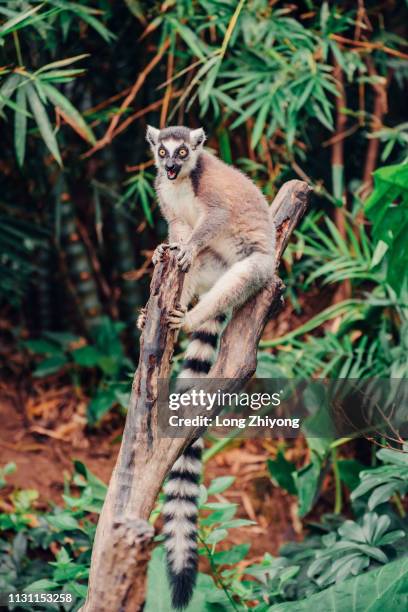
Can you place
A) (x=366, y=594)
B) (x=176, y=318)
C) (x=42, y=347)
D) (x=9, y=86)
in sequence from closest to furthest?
(x=176, y=318), (x=366, y=594), (x=9, y=86), (x=42, y=347)

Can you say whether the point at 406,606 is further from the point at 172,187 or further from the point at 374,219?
the point at 172,187

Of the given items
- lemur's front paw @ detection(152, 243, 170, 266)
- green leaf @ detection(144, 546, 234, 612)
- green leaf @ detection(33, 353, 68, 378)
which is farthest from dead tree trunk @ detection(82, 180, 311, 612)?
green leaf @ detection(33, 353, 68, 378)

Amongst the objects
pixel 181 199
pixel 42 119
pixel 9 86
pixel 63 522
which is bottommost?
pixel 63 522

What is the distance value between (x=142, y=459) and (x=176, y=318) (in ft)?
1.58

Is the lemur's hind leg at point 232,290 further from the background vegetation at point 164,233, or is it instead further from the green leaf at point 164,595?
the green leaf at point 164,595

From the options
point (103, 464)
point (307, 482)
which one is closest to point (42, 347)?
point (103, 464)

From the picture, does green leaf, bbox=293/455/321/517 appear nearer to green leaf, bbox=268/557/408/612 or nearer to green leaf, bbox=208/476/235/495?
green leaf, bbox=208/476/235/495

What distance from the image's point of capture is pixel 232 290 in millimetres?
2926

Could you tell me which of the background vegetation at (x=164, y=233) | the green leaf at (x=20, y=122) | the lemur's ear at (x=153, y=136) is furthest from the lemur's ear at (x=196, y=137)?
the green leaf at (x=20, y=122)

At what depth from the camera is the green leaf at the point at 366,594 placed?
2.85 metres

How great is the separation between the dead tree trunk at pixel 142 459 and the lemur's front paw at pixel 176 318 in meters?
0.03

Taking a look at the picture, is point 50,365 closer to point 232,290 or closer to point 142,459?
point 232,290

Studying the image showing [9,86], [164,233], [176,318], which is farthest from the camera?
[164,233]

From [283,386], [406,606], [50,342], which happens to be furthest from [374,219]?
[50,342]
